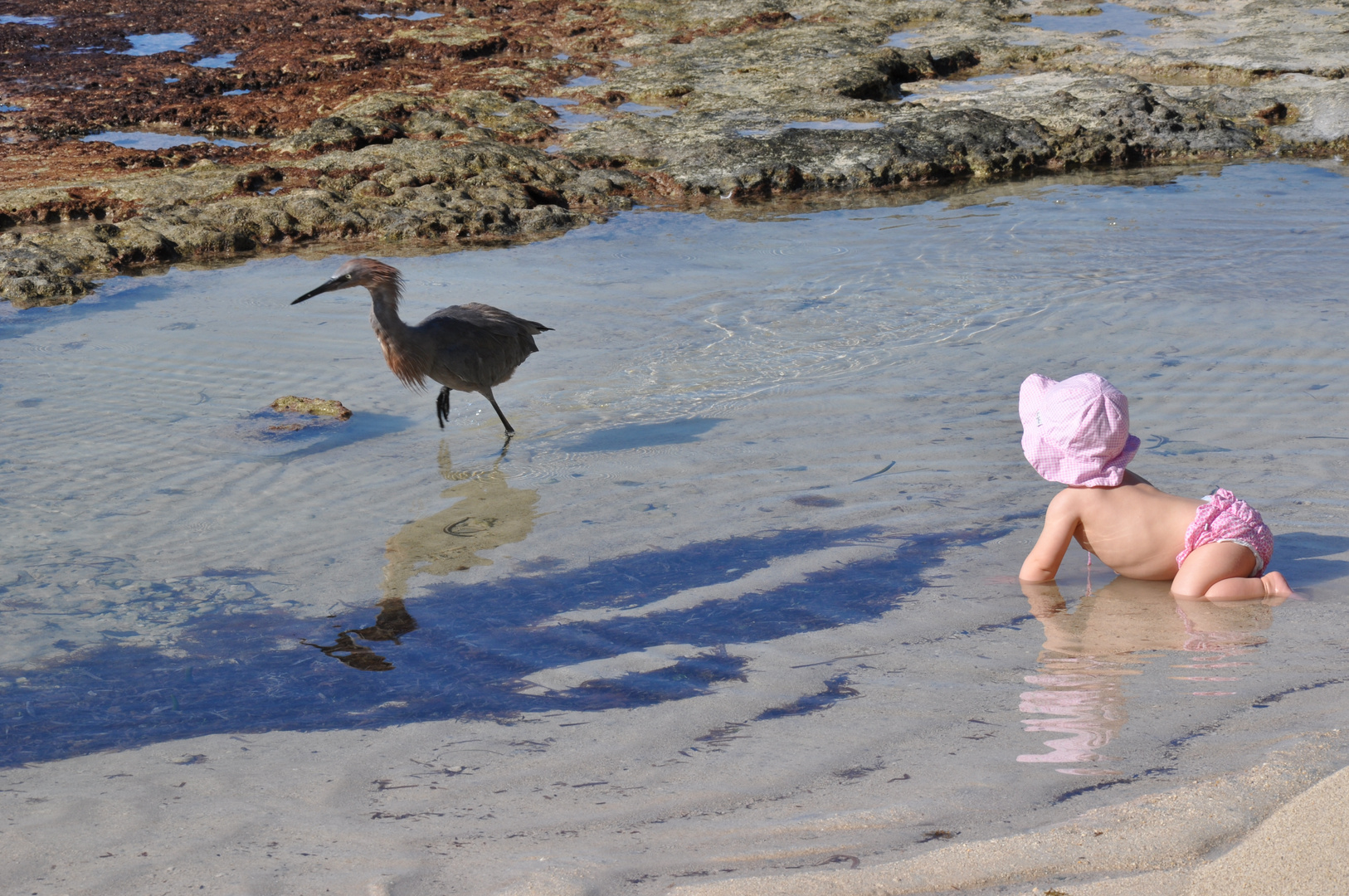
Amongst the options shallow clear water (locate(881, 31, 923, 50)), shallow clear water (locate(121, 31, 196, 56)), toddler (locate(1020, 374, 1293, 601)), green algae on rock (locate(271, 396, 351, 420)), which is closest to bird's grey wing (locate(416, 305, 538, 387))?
green algae on rock (locate(271, 396, 351, 420))

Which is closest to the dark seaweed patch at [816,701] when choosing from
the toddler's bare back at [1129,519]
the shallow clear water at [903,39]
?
the toddler's bare back at [1129,519]

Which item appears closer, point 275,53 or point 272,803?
point 272,803

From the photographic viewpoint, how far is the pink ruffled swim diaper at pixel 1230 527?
3922mm

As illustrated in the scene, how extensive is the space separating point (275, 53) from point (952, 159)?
11.4 meters

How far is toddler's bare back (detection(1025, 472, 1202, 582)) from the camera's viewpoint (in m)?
4.07

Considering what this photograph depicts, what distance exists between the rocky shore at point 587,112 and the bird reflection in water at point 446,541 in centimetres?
517

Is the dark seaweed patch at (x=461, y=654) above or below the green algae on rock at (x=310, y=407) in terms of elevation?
below

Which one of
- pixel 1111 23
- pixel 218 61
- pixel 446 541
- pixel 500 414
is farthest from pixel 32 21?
pixel 446 541

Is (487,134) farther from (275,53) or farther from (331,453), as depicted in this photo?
(331,453)

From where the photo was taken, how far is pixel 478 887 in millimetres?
2367

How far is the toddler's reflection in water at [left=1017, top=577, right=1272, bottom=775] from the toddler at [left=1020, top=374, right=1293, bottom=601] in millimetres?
93

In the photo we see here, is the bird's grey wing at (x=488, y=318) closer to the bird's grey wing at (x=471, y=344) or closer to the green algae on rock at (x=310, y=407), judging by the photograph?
the bird's grey wing at (x=471, y=344)

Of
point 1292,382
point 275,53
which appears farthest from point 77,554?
point 275,53

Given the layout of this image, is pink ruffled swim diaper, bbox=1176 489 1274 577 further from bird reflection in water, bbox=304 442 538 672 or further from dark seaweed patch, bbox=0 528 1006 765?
bird reflection in water, bbox=304 442 538 672
